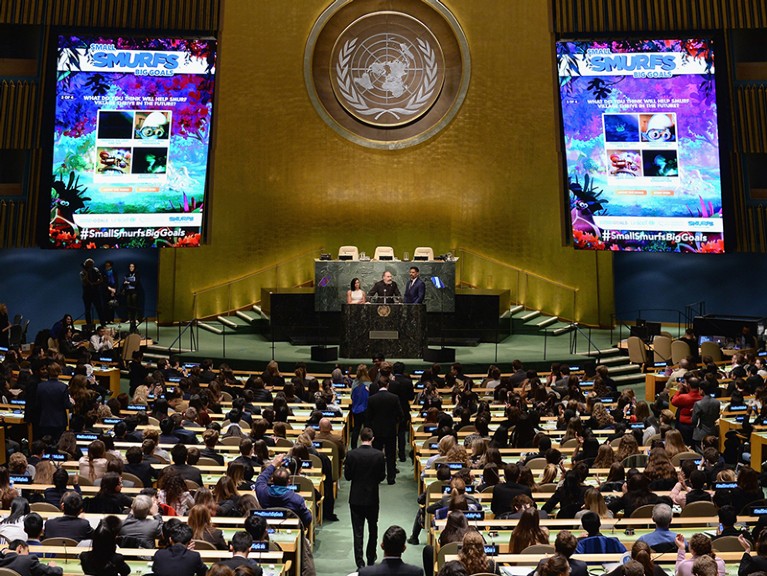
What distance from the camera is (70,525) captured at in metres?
8.77

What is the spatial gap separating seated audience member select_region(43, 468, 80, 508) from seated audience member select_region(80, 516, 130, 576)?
6.13 ft

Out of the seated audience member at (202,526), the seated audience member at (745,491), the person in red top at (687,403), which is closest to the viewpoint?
the seated audience member at (202,526)

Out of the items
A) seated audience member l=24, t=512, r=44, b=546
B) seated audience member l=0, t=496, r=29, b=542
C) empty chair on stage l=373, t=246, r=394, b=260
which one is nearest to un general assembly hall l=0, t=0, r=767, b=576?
seated audience member l=24, t=512, r=44, b=546

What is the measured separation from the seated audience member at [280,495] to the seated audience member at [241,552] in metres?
1.77

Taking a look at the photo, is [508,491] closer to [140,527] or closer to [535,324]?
[140,527]

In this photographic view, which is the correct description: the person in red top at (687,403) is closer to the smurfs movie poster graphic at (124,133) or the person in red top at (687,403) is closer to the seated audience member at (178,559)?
the seated audience member at (178,559)

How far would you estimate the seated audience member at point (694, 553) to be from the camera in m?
7.49

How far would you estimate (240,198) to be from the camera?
25.6m

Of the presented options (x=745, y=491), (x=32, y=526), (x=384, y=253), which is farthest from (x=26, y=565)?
(x=384, y=253)

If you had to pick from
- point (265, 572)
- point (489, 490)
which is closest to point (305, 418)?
point (489, 490)

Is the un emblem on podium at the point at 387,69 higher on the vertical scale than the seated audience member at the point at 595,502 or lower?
higher

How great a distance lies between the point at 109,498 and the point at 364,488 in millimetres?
2578

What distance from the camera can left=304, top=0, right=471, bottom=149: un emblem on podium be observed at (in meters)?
25.7

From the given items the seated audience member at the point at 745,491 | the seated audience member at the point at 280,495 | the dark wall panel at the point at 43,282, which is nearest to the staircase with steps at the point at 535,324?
the dark wall panel at the point at 43,282
